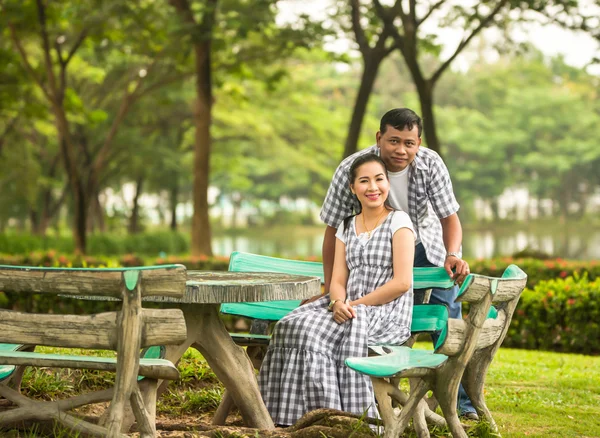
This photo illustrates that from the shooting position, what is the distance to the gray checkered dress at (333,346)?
4.25m

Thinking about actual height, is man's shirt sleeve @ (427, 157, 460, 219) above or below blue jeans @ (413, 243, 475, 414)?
above

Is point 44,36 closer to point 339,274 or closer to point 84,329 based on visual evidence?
point 339,274

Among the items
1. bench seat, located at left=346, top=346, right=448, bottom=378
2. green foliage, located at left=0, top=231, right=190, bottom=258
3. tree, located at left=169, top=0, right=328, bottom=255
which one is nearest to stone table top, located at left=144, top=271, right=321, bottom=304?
bench seat, located at left=346, top=346, right=448, bottom=378

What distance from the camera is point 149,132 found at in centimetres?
2845

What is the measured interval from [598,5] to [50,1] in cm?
956

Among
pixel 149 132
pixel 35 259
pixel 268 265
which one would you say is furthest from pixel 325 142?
pixel 268 265

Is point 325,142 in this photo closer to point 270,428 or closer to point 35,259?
point 35,259

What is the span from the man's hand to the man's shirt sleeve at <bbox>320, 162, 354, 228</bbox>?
676mm

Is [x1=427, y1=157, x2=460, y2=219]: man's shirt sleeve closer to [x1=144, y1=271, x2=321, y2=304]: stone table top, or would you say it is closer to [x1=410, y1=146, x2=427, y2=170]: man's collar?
[x1=410, y1=146, x2=427, y2=170]: man's collar

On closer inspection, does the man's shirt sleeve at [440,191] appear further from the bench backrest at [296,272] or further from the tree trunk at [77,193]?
the tree trunk at [77,193]

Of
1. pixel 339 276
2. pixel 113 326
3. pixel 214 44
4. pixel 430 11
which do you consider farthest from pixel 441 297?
pixel 214 44

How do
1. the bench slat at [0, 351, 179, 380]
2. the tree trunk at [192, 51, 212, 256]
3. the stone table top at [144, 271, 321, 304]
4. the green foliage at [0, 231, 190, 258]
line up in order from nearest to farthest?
the bench slat at [0, 351, 179, 380]
the stone table top at [144, 271, 321, 304]
the tree trunk at [192, 51, 212, 256]
the green foliage at [0, 231, 190, 258]

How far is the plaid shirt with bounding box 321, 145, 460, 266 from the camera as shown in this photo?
472cm

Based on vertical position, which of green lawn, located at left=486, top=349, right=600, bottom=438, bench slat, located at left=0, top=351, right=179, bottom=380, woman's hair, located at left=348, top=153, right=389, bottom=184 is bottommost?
green lawn, located at left=486, top=349, right=600, bottom=438
